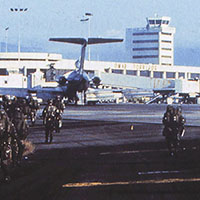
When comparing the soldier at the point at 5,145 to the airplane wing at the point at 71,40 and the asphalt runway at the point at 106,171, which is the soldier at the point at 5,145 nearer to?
the asphalt runway at the point at 106,171

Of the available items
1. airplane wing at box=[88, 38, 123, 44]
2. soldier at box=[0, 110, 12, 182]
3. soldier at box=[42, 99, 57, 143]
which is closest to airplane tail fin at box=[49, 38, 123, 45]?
airplane wing at box=[88, 38, 123, 44]

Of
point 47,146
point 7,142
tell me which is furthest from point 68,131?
point 7,142

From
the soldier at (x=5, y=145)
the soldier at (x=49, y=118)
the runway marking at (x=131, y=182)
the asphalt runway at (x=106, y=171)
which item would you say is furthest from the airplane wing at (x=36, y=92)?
the runway marking at (x=131, y=182)

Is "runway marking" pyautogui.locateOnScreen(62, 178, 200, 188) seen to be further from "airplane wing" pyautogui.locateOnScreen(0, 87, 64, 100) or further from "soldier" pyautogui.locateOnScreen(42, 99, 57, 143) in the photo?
"airplane wing" pyautogui.locateOnScreen(0, 87, 64, 100)

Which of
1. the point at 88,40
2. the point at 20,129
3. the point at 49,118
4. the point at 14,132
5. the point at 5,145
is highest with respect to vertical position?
the point at 88,40

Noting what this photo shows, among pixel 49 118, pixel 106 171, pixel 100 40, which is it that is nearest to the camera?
pixel 106 171

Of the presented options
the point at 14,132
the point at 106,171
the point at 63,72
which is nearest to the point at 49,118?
the point at 106,171

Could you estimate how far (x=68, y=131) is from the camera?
36.8 m

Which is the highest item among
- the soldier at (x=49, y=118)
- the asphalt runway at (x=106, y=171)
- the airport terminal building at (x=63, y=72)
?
the airport terminal building at (x=63, y=72)

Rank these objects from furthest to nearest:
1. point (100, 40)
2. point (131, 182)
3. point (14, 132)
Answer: point (100, 40) < point (14, 132) < point (131, 182)

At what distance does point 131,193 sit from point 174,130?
393 inches

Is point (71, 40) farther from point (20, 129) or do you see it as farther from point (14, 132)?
point (14, 132)

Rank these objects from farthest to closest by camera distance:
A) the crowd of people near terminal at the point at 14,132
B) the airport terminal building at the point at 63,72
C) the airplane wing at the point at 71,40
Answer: the airport terminal building at the point at 63,72
the airplane wing at the point at 71,40
the crowd of people near terminal at the point at 14,132

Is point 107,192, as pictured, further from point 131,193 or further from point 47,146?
point 47,146
